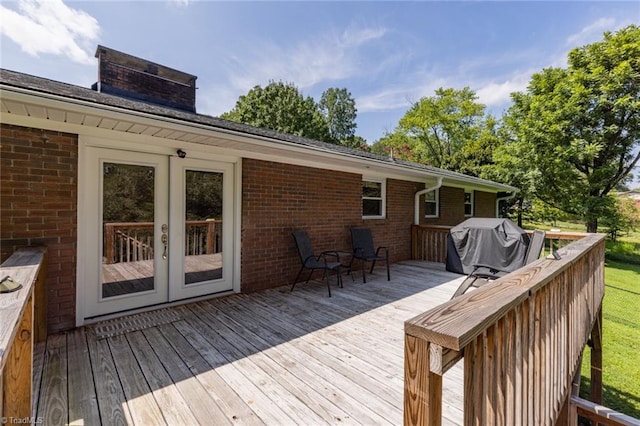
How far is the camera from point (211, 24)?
23.4ft

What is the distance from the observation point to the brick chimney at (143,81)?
6.69 meters

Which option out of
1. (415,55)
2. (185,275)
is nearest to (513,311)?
(185,275)

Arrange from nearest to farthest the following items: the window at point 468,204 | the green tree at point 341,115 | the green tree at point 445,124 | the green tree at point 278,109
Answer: the window at point 468,204 → the green tree at point 445,124 → the green tree at point 278,109 → the green tree at point 341,115

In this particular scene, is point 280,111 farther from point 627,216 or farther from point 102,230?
point 627,216

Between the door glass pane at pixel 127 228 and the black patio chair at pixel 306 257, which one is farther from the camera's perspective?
the black patio chair at pixel 306 257

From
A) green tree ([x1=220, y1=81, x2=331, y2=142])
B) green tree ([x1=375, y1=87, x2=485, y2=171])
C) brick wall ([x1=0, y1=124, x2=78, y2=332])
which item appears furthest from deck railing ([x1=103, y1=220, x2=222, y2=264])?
green tree ([x1=220, y1=81, x2=331, y2=142])

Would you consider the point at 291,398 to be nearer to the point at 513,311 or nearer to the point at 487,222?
the point at 513,311

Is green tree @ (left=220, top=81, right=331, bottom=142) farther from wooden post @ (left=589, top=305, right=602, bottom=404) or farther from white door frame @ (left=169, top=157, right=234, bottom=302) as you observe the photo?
wooden post @ (left=589, top=305, right=602, bottom=404)

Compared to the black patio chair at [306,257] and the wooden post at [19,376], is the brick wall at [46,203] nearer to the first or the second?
the wooden post at [19,376]

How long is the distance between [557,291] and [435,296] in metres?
2.95

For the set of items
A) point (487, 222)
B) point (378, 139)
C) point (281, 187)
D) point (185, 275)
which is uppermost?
point (378, 139)

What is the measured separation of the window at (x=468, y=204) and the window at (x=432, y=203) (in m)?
2.41

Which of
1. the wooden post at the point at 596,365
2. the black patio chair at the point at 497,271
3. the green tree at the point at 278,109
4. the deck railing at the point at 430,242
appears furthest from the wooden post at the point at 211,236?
the green tree at the point at 278,109

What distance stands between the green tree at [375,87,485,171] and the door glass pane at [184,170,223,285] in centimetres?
1748
